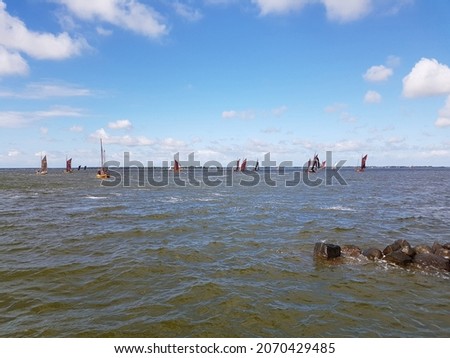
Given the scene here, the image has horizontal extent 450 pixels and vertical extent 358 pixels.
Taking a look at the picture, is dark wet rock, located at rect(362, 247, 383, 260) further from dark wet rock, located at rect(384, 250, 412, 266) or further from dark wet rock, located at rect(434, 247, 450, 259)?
dark wet rock, located at rect(434, 247, 450, 259)

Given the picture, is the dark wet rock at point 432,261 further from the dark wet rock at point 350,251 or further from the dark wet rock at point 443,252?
the dark wet rock at point 350,251

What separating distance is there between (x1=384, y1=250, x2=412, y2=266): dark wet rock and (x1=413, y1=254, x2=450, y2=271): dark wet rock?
32 cm

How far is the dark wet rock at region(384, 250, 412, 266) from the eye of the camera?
13.1 m

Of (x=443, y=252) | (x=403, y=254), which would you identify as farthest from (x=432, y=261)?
(x=443, y=252)

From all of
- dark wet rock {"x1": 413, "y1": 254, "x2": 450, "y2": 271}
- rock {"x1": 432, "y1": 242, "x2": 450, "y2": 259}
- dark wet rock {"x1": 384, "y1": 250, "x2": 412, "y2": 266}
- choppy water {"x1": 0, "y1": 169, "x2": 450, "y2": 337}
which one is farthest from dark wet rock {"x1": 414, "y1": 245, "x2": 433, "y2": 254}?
choppy water {"x1": 0, "y1": 169, "x2": 450, "y2": 337}

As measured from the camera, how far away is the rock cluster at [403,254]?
1288cm

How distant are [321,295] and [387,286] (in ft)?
8.67

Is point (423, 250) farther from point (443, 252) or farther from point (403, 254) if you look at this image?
point (403, 254)

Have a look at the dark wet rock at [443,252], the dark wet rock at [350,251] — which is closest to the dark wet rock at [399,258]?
the dark wet rock at [350,251]

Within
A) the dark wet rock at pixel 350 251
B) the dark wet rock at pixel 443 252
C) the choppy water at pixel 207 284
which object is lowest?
the choppy water at pixel 207 284

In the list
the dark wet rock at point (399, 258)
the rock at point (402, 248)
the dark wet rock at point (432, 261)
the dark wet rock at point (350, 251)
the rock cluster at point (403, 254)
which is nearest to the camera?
the dark wet rock at point (432, 261)

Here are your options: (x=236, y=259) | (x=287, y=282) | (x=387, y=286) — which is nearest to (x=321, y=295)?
(x=287, y=282)
